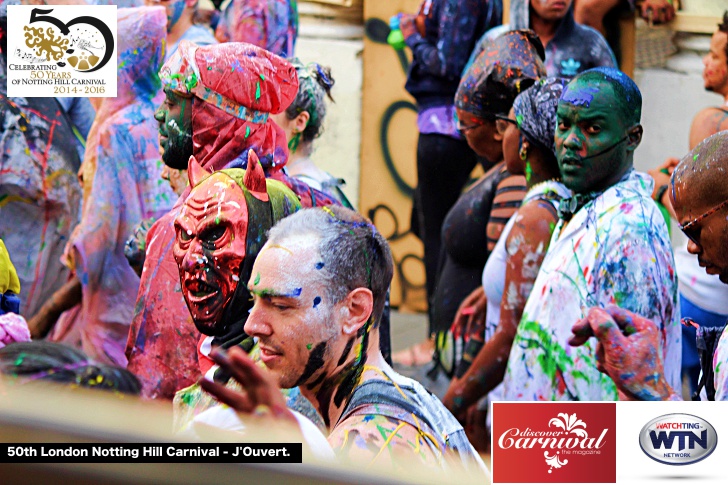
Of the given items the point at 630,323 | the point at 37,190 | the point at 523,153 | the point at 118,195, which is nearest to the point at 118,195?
the point at 118,195

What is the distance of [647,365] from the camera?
2617mm

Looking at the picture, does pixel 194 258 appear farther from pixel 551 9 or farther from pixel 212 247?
pixel 551 9

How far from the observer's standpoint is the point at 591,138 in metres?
3.14

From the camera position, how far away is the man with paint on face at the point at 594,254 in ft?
9.83

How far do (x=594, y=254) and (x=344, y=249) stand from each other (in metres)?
1.17

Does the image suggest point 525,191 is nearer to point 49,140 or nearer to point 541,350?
point 541,350

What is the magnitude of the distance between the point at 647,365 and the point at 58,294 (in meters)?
2.16

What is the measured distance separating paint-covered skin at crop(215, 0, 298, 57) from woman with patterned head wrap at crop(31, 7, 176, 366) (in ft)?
3.18

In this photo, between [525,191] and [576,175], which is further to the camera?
[525,191]

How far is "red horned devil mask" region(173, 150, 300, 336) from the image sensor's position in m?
2.38

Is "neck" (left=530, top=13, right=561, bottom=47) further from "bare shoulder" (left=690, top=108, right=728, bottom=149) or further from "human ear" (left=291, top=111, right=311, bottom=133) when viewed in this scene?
"human ear" (left=291, top=111, right=311, bottom=133)

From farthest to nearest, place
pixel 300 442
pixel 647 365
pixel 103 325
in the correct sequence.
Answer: pixel 103 325, pixel 647 365, pixel 300 442

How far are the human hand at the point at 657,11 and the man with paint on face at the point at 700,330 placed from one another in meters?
2.32


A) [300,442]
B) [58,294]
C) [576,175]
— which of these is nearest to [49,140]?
[58,294]
